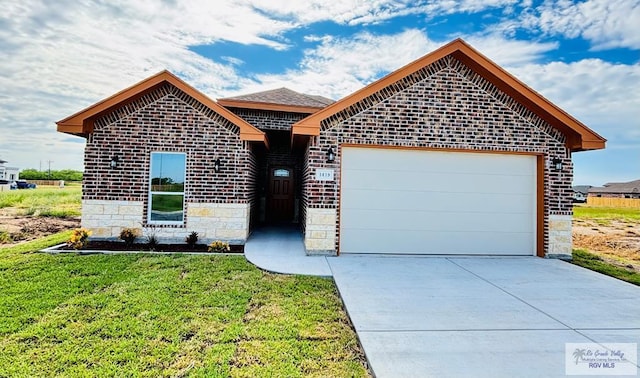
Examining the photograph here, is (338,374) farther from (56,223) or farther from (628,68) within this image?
(628,68)

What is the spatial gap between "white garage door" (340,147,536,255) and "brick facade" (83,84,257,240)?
3.09 metres

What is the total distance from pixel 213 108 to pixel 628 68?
15.6 metres

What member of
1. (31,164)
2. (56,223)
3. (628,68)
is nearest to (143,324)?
(56,223)

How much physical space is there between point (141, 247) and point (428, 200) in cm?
728

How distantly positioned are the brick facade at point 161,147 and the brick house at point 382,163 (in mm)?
26

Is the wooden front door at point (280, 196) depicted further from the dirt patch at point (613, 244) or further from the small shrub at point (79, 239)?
the dirt patch at point (613, 244)

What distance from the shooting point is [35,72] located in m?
11.4

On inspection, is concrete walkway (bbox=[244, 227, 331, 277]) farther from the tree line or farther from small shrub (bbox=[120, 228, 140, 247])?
the tree line

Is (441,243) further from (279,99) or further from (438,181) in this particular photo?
(279,99)

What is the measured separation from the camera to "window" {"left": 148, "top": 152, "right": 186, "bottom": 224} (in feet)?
27.4

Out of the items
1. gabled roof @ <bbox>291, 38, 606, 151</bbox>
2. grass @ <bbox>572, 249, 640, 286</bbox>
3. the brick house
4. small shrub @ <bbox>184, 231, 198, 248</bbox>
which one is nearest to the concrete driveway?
grass @ <bbox>572, 249, 640, 286</bbox>

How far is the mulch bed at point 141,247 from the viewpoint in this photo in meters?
7.68

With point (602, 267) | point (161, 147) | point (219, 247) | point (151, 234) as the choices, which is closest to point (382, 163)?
point (219, 247)

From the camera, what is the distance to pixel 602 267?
24.4 feet
